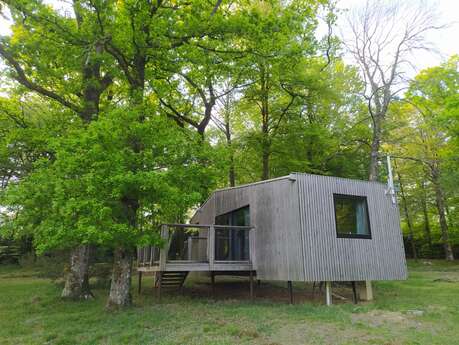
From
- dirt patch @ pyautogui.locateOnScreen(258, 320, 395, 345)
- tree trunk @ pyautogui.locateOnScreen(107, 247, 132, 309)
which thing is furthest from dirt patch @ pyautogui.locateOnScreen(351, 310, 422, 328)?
tree trunk @ pyautogui.locateOnScreen(107, 247, 132, 309)

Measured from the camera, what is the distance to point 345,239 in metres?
8.98

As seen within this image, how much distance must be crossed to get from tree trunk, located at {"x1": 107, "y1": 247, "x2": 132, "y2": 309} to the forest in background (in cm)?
3

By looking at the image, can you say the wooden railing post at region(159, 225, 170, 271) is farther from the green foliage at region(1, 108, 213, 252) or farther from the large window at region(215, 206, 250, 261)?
the large window at region(215, 206, 250, 261)

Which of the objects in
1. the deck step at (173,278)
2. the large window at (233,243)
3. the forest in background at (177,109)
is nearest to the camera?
the forest in background at (177,109)

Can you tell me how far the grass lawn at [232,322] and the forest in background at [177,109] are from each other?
1249 mm

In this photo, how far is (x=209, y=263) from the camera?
9172 mm

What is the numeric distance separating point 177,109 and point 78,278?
8.58 meters

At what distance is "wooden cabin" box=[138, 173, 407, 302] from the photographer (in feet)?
27.9

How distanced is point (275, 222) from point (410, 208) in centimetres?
1778

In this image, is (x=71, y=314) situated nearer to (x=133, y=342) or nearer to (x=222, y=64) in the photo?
(x=133, y=342)

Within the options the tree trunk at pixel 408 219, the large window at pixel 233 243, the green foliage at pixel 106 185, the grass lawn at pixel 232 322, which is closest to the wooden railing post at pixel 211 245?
the large window at pixel 233 243

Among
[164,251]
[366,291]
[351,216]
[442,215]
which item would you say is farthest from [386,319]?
[442,215]

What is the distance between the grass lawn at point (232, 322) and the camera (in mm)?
5715

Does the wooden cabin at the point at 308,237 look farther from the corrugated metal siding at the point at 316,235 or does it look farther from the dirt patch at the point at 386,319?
the dirt patch at the point at 386,319
